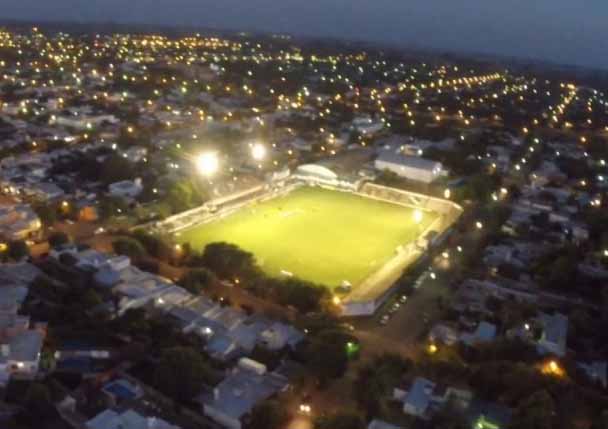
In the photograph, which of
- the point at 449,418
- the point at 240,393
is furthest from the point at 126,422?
the point at 449,418

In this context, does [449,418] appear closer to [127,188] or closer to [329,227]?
[329,227]

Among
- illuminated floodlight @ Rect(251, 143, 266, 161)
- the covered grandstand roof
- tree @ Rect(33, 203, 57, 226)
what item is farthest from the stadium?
tree @ Rect(33, 203, 57, 226)

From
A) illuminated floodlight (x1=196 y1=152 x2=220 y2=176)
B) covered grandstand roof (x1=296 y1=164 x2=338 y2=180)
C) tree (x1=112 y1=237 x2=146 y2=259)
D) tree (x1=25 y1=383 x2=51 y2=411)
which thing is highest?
tree (x1=25 y1=383 x2=51 y2=411)

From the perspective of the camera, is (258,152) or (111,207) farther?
(258,152)

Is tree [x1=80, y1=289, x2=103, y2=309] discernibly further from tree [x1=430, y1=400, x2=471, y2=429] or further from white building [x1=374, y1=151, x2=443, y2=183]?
white building [x1=374, y1=151, x2=443, y2=183]

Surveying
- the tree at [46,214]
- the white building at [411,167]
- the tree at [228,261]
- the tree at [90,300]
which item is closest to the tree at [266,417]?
the tree at [90,300]

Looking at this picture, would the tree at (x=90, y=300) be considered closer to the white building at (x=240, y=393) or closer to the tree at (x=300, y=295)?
the white building at (x=240, y=393)

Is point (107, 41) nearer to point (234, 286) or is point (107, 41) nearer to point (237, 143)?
point (237, 143)
